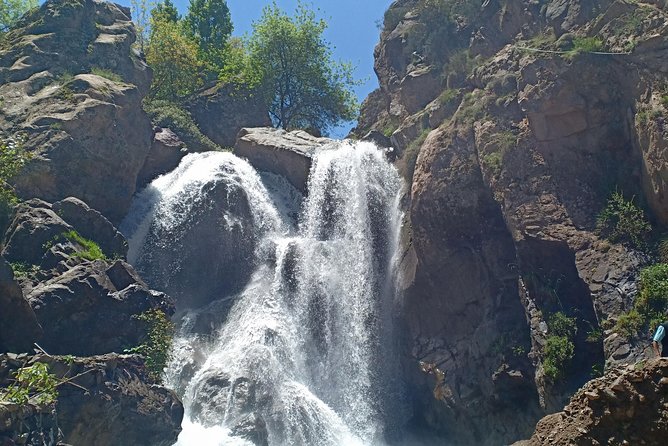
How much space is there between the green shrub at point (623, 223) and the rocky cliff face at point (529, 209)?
0.24m

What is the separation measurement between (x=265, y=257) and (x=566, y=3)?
15.3m

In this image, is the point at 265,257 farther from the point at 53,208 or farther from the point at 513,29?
the point at 513,29

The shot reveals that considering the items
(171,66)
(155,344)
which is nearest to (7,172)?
(155,344)

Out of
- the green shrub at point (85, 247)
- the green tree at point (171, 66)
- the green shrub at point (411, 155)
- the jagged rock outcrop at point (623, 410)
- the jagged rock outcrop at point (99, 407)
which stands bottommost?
the jagged rock outcrop at point (623, 410)

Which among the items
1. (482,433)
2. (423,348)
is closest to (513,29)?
(423,348)

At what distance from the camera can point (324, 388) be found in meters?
24.8

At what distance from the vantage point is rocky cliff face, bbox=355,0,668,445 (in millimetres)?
19391

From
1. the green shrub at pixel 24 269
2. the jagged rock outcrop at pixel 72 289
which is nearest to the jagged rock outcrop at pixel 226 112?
the jagged rock outcrop at pixel 72 289

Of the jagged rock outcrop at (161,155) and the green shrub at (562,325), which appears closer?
the green shrub at (562,325)

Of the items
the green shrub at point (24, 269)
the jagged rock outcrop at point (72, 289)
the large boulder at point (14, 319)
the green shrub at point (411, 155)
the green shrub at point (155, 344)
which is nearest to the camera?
the large boulder at point (14, 319)

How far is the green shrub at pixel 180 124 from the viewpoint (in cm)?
3675

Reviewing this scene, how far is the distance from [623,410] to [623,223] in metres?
13.3

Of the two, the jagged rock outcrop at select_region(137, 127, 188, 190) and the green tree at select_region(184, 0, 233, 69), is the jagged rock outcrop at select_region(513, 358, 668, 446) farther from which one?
the green tree at select_region(184, 0, 233, 69)

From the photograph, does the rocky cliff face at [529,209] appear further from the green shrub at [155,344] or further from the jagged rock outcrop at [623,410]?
the jagged rock outcrop at [623,410]
